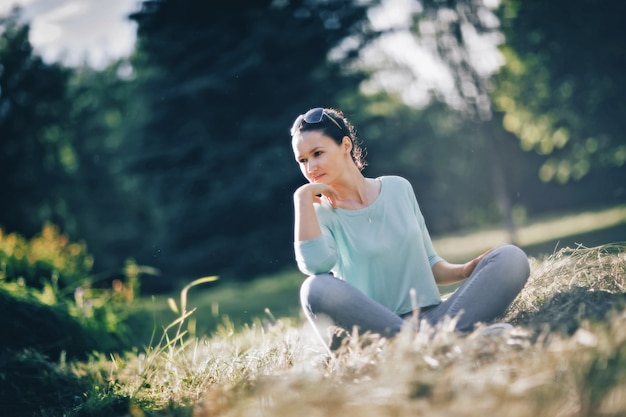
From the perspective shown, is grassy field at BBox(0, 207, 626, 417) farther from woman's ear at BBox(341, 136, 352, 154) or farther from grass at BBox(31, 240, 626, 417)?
woman's ear at BBox(341, 136, 352, 154)

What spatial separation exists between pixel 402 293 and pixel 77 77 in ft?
78.9

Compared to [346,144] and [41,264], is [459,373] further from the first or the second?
[41,264]

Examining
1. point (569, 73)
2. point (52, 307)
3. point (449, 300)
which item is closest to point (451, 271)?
point (449, 300)

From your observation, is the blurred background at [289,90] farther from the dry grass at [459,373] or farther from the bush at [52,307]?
the dry grass at [459,373]

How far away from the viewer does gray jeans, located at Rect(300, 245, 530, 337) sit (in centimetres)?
242

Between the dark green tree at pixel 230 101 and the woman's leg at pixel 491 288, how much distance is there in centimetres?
863

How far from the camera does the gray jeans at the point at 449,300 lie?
242cm

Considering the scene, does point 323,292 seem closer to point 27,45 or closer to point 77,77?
point 27,45

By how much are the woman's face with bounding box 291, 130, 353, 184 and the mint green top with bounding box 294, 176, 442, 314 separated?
13 centimetres

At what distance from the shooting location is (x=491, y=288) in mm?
2525

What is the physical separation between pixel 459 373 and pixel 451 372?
0.03m

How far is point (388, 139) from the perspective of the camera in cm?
1228

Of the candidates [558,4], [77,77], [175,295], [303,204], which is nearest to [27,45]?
[77,77]

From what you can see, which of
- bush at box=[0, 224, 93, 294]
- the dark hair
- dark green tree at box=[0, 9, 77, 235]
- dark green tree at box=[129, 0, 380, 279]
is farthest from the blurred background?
dark green tree at box=[0, 9, 77, 235]
